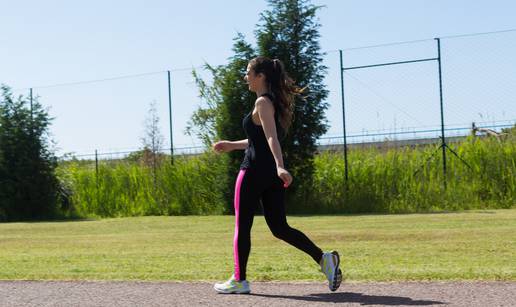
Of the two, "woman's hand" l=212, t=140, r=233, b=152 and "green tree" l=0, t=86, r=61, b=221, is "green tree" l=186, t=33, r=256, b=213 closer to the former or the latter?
"green tree" l=0, t=86, r=61, b=221

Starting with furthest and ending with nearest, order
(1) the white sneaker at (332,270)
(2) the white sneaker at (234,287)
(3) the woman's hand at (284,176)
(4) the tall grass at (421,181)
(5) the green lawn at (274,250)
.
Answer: (4) the tall grass at (421,181), (5) the green lawn at (274,250), (2) the white sneaker at (234,287), (1) the white sneaker at (332,270), (3) the woman's hand at (284,176)

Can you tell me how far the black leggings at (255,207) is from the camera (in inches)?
260

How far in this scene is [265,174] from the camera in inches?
259

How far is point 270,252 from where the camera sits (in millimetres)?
10609

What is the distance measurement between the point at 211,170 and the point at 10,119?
6.23 m

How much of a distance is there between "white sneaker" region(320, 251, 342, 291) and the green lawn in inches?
29.1

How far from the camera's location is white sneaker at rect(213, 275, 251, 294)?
21.5 feet

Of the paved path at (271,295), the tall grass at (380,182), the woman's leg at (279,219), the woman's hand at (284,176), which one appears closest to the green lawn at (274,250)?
the paved path at (271,295)

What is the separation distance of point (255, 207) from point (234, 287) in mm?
682

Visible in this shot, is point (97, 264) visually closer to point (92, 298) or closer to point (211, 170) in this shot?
point (92, 298)

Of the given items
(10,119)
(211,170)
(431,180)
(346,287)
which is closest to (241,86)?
(211,170)

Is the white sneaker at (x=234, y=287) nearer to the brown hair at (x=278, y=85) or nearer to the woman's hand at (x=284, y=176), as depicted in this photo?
the woman's hand at (x=284, y=176)

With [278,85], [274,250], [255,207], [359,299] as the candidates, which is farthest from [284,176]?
[274,250]

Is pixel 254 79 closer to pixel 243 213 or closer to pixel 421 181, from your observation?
pixel 243 213
